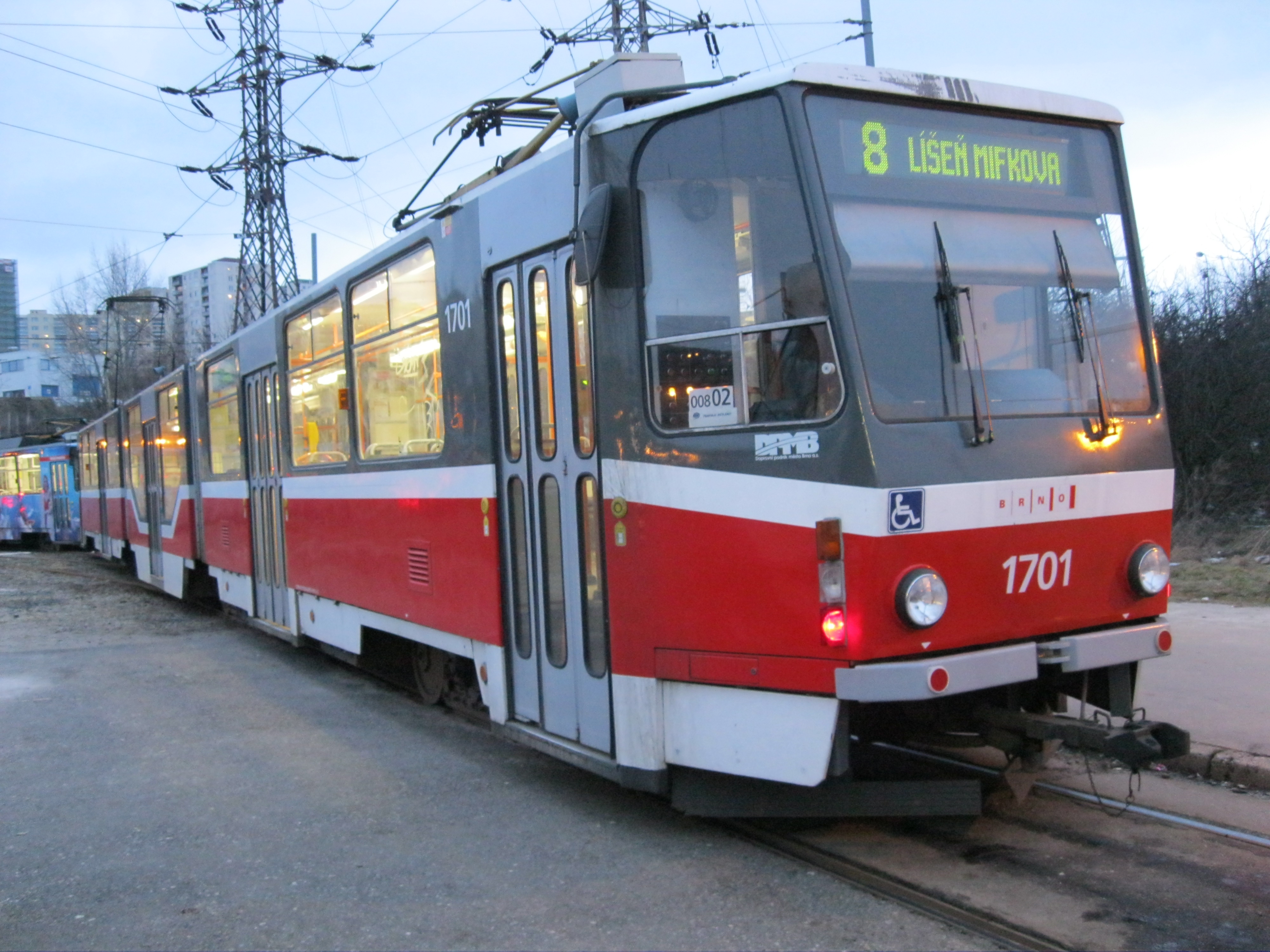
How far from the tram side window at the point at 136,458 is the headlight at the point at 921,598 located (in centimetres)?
1517

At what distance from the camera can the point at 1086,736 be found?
15.1 ft


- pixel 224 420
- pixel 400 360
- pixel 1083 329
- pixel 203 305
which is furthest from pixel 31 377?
pixel 1083 329

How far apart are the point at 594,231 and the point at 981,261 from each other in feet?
5.34

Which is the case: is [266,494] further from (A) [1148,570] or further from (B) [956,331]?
(A) [1148,570]

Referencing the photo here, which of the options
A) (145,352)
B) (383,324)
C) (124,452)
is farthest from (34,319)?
(383,324)

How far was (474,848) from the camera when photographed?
17.3 ft

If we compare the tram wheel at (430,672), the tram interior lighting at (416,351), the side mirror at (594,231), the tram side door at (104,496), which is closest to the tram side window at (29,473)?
the tram side door at (104,496)

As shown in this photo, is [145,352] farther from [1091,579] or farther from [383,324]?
[1091,579]

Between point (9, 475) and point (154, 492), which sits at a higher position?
point (9, 475)

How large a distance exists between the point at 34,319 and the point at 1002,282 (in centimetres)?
9257

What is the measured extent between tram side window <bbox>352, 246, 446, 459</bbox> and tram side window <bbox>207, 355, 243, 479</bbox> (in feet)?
12.9

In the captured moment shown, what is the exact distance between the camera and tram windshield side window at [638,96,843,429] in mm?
4547

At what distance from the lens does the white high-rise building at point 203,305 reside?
4772 centimetres

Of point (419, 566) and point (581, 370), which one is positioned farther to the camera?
point (419, 566)
